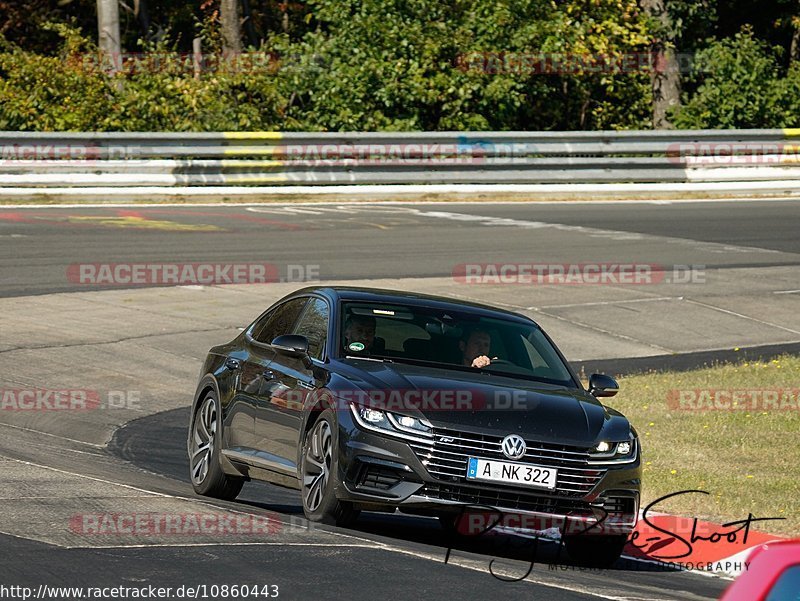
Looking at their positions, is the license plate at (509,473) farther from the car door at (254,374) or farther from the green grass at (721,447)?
the green grass at (721,447)

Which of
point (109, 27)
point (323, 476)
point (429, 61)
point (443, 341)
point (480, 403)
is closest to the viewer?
point (323, 476)

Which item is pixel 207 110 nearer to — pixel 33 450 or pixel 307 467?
pixel 33 450

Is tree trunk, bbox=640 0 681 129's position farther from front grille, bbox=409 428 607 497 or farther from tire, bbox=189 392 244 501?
front grille, bbox=409 428 607 497

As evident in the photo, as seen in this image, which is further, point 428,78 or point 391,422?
point 428,78

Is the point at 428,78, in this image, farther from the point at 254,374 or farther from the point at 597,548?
the point at 597,548

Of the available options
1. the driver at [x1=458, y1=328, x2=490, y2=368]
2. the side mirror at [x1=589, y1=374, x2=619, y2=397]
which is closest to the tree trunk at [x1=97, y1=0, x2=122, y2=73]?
the driver at [x1=458, y1=328, x2=490, y2=368]

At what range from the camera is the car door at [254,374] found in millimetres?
10242

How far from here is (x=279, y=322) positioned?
36.0 ft

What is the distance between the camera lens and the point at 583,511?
9133mm

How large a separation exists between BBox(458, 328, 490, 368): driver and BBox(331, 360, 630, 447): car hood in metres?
0.37

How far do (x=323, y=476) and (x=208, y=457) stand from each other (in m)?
1.89

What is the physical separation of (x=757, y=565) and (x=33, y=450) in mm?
8764

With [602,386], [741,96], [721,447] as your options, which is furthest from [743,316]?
[741,96]

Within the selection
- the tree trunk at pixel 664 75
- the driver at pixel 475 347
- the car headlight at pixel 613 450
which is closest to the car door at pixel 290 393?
the driver at pixel 475 347
